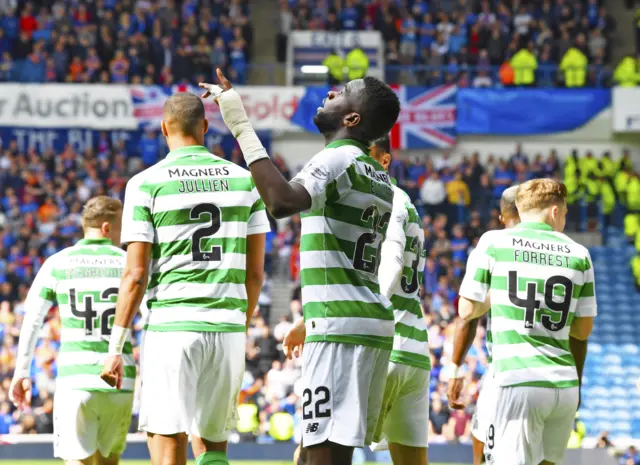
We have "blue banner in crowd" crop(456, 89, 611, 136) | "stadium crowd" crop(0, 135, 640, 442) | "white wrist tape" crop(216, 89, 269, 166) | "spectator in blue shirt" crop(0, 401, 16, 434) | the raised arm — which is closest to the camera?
"white wrist tape" crop(216, 89, 269, 166)

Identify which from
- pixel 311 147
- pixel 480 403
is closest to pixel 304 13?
pixel 311 147

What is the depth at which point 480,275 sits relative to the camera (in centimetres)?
616

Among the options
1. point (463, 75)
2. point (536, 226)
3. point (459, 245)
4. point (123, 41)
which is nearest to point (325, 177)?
point (536, 226)

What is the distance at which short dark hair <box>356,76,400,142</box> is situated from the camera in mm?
4957

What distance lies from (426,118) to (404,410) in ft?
64.2

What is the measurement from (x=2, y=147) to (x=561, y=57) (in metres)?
13.3

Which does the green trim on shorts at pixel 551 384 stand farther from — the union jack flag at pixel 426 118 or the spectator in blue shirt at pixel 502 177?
the union jack flag at pixel 426 118

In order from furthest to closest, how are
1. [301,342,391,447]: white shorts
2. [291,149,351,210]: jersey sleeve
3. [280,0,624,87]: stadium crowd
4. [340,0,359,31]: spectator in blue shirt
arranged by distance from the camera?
1. [340,0,359,31]: spectator in blue shirt
2. [280,0,624,87]: stadium crowd
3. [301,342,391,447]: white shorts
4. [291,149,351,210]: jersey sleeve

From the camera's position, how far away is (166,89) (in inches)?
986

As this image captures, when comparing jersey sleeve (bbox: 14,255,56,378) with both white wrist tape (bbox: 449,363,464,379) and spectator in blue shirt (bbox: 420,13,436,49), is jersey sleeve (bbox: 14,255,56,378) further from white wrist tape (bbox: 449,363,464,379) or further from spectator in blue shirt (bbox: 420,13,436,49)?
spectator in blue shirt (bbox: 420,13,436,49)

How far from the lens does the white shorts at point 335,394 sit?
4758 millimetres

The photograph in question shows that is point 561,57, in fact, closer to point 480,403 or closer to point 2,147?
point 2,147

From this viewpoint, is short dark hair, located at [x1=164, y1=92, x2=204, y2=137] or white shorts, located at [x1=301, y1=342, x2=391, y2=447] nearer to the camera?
white shorts, located at [x1=301, y1=342, x2=391, y2=447]

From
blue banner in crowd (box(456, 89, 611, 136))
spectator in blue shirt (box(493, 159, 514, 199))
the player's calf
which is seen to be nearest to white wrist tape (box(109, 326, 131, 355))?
the player's calf
